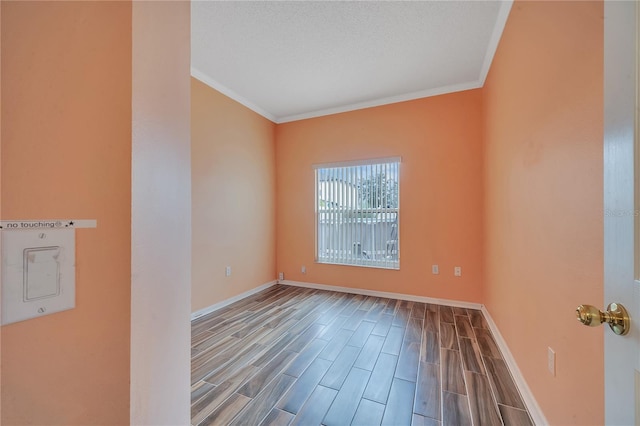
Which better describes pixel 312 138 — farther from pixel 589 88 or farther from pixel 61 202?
pixel 61 202

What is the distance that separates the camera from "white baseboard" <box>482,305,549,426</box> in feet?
4.45

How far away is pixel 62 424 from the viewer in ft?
1.50

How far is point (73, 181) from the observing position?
482 mm

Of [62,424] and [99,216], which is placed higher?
[99,216]

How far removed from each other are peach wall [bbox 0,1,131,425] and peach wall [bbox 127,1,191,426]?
0.9 inches

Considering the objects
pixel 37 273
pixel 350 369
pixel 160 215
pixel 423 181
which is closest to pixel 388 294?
pixel 423 181

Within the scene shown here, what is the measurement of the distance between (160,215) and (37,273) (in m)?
0.22

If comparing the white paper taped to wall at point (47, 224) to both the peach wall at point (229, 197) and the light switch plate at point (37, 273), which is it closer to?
the light switch plate at point (37, 273)

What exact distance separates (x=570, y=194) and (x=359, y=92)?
106 inches

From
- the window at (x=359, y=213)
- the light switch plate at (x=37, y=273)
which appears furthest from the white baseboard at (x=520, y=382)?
the light switch plate at (x=37, y=273)

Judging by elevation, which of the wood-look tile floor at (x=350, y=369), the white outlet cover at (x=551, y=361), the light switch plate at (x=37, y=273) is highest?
the light switch plate at (x=37, y=273)

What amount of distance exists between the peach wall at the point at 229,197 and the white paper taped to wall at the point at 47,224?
2.44 meters

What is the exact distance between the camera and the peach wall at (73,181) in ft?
1.43

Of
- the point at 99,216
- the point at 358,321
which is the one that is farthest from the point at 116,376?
the point at 358,321
